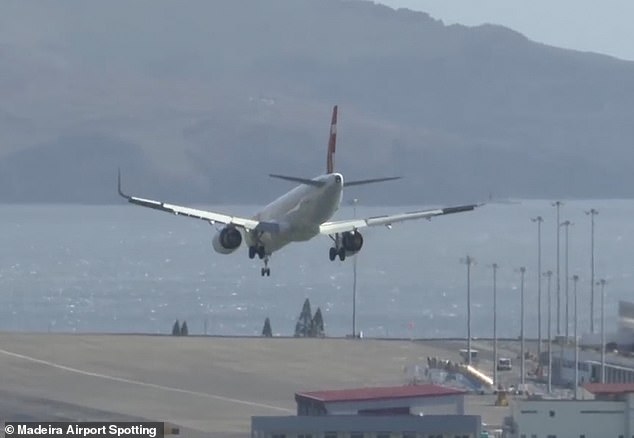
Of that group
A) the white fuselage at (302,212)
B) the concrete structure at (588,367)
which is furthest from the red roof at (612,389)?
the concrete structure at (588,367)

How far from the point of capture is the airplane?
301 feet

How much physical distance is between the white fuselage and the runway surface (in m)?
16.2

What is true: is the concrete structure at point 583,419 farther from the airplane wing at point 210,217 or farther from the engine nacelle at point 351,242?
the airplane wing at point 210,217

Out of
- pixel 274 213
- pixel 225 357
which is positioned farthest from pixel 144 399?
pixel 274 213

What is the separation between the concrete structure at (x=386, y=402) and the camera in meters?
96.4

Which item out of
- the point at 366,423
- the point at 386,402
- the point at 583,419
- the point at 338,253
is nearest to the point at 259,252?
→ the point at 338,253

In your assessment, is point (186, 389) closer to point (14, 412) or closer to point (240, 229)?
point (14, 412)

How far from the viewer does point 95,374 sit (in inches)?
5438

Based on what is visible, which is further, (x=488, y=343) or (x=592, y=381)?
(x=488, y=343)

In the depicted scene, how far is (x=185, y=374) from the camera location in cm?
13888

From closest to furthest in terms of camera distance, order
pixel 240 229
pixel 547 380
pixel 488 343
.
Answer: pixel 240 229, pixel 547 380, pixel 488 343

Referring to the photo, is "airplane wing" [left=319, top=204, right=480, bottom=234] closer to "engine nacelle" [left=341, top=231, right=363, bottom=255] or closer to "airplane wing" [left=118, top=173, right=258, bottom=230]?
"engine nacelle" [left=341, top=231, right=363, bottom=255]

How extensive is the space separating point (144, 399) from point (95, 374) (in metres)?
12.4

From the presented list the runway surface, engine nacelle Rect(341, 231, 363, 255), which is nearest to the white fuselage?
engine nacelle Rect(341, 231, 363, 255)
